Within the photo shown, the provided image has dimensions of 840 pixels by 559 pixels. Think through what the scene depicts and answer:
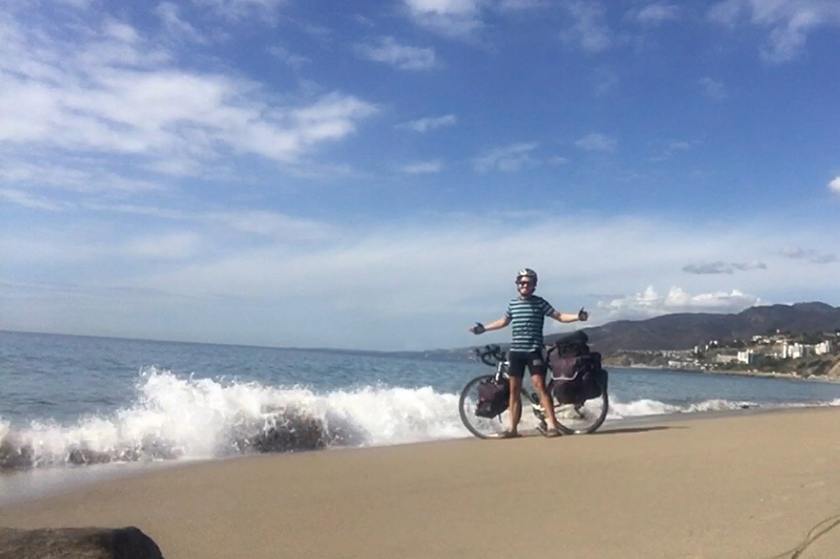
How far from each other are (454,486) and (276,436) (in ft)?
13.6

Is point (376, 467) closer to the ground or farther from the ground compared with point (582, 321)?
closer to the ground

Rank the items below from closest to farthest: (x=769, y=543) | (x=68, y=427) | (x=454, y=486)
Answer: (x=769, y=543)
(x=454, y=486)
(x=68, y=427)

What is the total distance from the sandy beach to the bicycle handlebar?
2510mm

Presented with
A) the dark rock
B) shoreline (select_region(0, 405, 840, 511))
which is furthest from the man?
the dark rock

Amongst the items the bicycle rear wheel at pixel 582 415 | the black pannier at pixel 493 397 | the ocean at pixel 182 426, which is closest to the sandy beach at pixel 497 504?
the ocean at pixel 182 426

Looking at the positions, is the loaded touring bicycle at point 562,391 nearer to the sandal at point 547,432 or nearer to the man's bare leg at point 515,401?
the sandal at point 547,432

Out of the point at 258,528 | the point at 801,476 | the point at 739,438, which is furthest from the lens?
the point at 739,438

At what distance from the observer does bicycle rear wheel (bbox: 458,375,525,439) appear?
9.60 meters

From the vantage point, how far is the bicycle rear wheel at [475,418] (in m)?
9.60

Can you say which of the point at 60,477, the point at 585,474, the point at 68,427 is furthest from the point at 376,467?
the point at 68,427

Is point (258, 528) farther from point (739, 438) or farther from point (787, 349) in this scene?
point (787, 349)

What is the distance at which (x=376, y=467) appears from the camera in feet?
21.8

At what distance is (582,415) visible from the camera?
367 inches

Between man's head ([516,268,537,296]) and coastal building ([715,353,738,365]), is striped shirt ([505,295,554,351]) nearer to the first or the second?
man's head ([516,268,537,296])
